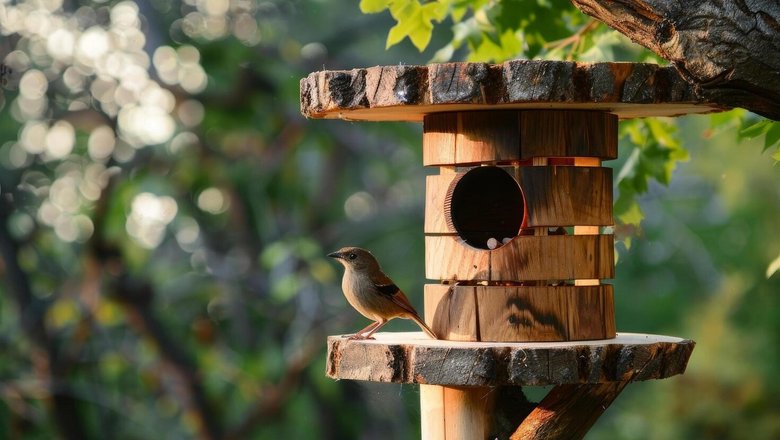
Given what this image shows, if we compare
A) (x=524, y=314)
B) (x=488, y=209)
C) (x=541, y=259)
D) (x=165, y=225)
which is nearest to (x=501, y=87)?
(x=541, y=259)

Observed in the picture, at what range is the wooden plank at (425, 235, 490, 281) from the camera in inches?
156

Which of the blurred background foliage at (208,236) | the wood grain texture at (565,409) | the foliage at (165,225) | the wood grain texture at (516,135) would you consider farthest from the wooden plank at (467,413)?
the foliage at (165,225)

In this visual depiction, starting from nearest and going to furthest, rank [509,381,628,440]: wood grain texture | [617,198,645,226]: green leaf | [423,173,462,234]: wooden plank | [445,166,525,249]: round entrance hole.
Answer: [509,381,628,440]: wood grain texture < [423,173,462,234]: wooden plank < [445,166,525,249]: round entrance hole < [617,198,645,226]: green leaf

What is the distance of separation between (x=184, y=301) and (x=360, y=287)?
7.72m

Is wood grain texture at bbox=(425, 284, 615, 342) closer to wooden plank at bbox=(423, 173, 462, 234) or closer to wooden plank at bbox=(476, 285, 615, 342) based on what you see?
wooden plank at bbox=(476, 285, 615, 342)

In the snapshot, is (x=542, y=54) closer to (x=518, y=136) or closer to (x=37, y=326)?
(x=518, y=136)

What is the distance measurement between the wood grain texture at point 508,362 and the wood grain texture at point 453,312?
139 millimetres

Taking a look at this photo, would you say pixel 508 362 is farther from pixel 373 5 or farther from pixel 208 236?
pixel 208 236

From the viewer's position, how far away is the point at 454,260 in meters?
4.05

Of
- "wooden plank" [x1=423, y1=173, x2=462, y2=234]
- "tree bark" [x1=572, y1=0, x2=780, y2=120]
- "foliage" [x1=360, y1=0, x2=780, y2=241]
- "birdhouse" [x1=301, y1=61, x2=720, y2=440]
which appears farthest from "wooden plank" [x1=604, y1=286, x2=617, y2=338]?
"foliage" [x1=360, y1=0, x2=780, y2=241]

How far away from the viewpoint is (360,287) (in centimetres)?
414

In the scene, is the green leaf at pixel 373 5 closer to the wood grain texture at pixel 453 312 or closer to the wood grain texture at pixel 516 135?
the wood grain texture at pixel 516 135

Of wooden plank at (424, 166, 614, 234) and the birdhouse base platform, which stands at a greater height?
wooden plank at (424, 166, 614, 234)

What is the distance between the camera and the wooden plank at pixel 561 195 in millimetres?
3928
